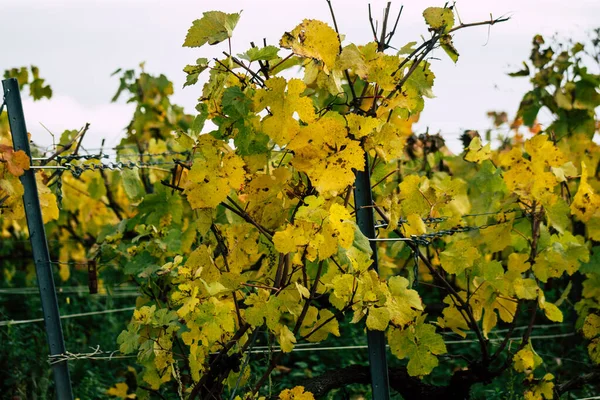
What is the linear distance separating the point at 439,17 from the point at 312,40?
49 centimetres

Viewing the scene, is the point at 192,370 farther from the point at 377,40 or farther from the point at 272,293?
the point at 377,40

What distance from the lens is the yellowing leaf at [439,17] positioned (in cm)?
200

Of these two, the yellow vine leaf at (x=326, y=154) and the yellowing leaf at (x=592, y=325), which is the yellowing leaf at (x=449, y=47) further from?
the yellowing leaf at (x=592, y=325)

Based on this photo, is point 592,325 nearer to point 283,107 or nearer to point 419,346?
point 419,346

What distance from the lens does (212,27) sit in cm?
167

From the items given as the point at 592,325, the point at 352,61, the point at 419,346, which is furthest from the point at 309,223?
the point at 592,325

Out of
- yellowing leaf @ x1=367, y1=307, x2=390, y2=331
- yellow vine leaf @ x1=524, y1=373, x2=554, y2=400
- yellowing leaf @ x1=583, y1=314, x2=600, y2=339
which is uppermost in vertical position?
yellowing leaf @ x1=367, y1=307, x2=390, y2=331

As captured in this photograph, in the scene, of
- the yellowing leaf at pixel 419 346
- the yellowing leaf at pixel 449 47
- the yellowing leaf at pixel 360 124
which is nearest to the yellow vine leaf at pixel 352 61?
the yellowing leaf at pixel 360 124

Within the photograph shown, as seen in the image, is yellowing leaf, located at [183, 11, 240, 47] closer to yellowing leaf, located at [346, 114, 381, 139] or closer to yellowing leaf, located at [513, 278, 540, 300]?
yellowing leaf, located at [346, 114, 381, 139]

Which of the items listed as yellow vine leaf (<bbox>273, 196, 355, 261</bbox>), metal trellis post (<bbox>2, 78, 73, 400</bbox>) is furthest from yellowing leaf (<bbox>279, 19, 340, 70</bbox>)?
metal trellis post (<bbox>2, 78, 73, 400</bbox>)

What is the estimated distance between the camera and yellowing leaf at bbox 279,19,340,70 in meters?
1.65

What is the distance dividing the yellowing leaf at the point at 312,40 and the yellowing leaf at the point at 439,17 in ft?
1.38

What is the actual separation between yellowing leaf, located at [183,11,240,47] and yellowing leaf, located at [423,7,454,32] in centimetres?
59

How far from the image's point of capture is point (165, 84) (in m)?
4.56
